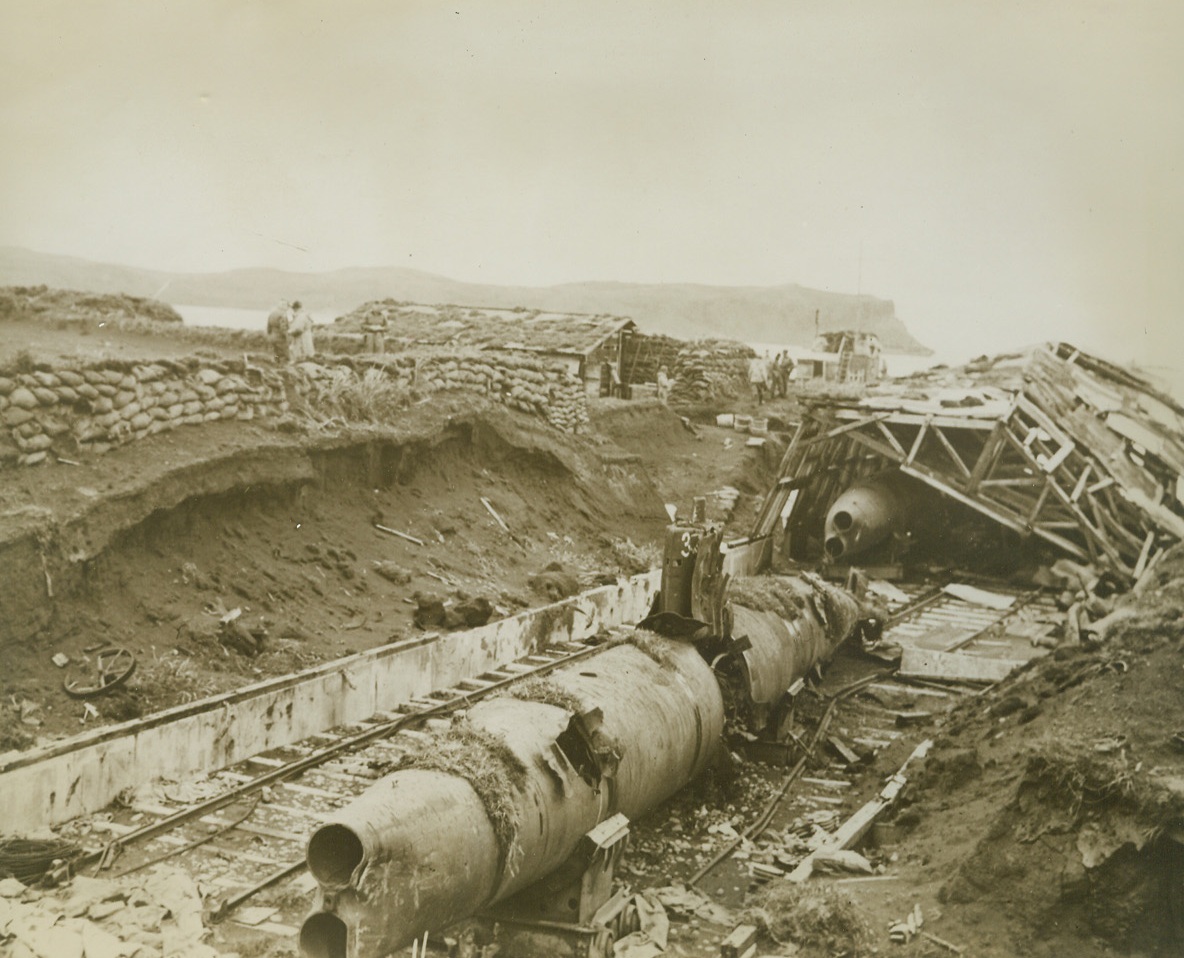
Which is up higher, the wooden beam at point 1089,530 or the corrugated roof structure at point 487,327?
the corrugated roof structure at point 487,327

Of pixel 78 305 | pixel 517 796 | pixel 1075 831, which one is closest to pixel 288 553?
pixel 78 305

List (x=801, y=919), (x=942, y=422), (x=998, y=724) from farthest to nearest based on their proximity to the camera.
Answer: (x=942, y=422), (x=998, y=724), (x=801, y=919)

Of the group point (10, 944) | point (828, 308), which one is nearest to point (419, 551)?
point (10, 944)

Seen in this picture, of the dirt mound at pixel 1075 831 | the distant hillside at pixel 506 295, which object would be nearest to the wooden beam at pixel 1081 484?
the distant hillside at pixel 506 295

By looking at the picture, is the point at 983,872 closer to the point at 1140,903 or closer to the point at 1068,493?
the point at 1140,903

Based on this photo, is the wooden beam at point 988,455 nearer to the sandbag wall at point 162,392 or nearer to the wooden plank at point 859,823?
the sandbag wall at point 162,392

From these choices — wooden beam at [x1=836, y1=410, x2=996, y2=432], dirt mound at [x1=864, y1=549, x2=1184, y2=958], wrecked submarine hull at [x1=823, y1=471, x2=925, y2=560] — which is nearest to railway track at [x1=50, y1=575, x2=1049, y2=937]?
dirt mound at [x1=864, y1=549, x2=1184, y2=958]

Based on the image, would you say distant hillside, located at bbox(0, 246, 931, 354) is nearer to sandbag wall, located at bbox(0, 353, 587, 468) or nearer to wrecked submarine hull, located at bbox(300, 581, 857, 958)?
sandbag wall, located at bbox(0, 353, 587, 468)
